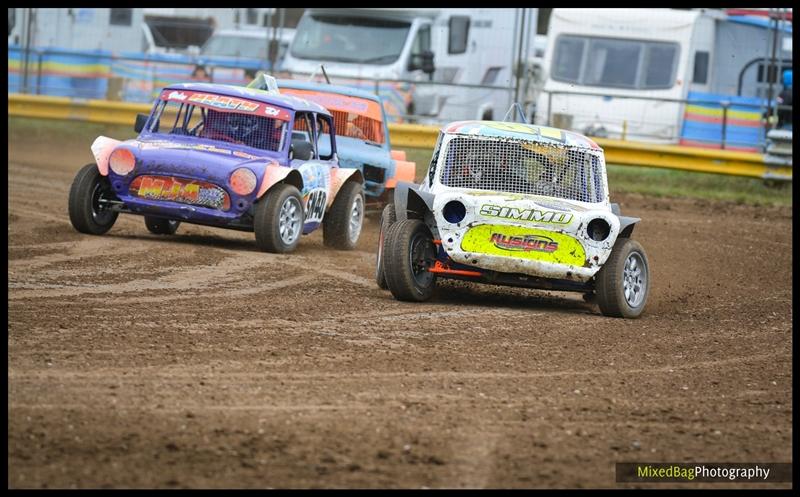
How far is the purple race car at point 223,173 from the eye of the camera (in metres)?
11.2

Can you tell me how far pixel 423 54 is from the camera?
66.5 ft

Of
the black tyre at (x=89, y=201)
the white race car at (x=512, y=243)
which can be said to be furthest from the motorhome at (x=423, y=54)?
the white race car at (x=512, y=243)

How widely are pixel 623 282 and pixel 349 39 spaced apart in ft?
40.8

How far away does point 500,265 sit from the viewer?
900cm

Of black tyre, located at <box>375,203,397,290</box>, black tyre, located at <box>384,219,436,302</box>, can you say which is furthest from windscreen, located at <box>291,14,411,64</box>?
black tyre, located at <box>384,219,436,302</box>

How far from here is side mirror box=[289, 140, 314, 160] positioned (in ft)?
39.2

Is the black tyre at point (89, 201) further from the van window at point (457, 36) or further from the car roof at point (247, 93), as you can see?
the van window at point (457, 36)

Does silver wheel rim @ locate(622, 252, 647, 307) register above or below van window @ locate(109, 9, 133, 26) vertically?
below


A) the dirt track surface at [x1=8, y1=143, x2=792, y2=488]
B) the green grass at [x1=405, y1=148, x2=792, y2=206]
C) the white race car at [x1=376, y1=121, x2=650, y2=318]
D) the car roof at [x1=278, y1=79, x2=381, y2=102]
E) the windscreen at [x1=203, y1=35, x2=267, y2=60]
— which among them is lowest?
the green grass at [x1=405, y1=148, x2=792, y2=206]

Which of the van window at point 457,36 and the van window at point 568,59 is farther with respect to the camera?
the van window at point 568,59

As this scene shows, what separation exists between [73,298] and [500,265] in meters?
2.80

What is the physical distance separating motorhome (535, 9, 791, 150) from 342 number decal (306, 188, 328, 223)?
794 centimetres

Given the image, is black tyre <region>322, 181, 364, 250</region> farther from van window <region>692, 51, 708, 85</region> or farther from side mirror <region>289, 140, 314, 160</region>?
van window <region>692, 51, 708, 85</region>
